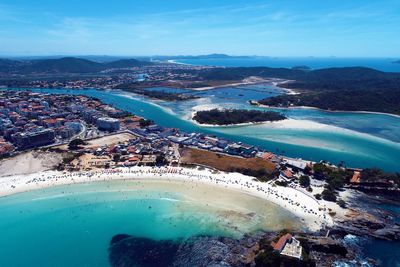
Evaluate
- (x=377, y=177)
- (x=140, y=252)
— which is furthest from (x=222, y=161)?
(x=140, y=252)

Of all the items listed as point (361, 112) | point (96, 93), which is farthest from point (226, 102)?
point (96, 93)

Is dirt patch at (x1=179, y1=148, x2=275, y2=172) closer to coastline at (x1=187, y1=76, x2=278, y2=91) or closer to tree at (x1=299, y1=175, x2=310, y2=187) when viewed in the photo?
tree at (x1=299, y1=175, x2=310, y2=187)

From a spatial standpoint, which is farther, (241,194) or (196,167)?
(196,167)

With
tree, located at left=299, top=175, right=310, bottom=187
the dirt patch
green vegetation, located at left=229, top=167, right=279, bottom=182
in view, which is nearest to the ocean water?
green vegetation, located at left=229, top=167, right=279, bottom=182

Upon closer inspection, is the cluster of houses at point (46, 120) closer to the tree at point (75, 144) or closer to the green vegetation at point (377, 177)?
the tree at point (75, 144)

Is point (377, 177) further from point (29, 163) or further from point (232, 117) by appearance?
point (29, 163)

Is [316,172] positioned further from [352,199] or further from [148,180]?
[148,180]
